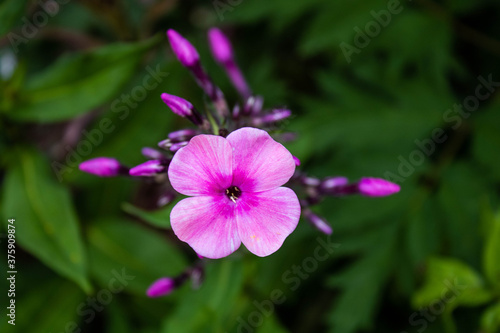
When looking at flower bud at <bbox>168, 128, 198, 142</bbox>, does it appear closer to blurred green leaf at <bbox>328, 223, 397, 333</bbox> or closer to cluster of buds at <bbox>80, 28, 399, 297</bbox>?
cluster of buds at <bbox>80, 28, 399, 297</bbox>

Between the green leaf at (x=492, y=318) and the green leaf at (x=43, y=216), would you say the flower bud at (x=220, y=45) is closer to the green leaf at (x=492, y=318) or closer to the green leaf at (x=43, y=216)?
the green leaf at (x=43, y=216)

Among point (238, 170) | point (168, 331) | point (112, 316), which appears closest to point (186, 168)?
point (238, 170)

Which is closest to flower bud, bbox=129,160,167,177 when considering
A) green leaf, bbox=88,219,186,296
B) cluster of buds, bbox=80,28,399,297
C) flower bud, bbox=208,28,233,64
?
cluster of buds, bbox=80,28,399,297

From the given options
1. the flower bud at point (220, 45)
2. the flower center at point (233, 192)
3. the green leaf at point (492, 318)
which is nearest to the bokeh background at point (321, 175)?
the green leaf at point (492, 318)

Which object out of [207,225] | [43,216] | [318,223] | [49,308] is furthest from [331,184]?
[49,308]

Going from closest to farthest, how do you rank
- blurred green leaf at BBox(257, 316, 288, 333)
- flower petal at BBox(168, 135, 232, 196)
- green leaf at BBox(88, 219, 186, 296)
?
flower petal at BBox(168, 135, 232, 196), blurred green leaf at BBox(257, 316, 288, 333), green leaf at BBox(88, 219, 186, 296)

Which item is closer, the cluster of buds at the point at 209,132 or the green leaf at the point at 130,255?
the cluster of buds at the point at 209,132

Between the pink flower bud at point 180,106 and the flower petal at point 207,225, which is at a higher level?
the pink flower bud at point 180,106

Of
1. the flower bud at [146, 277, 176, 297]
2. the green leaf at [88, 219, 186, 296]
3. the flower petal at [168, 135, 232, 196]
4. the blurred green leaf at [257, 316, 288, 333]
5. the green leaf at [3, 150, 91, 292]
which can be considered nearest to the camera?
the flower petal at [168, 135, 232, 196]
